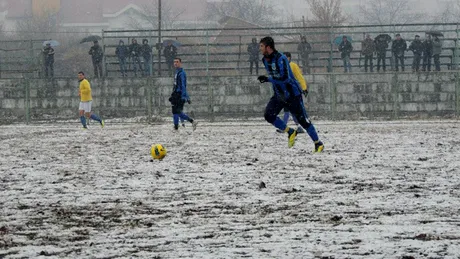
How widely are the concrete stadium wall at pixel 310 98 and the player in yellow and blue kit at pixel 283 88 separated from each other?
13.3 m

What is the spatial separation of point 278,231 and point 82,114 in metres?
20.1

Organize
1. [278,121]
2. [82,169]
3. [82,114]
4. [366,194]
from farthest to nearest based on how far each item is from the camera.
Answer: [82,114]
[278,121]
[82,169]
[366,194]

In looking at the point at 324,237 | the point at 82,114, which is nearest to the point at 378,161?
the point at 324,237

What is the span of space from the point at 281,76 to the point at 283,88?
264 millimetres

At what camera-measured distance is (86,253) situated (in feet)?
18.5

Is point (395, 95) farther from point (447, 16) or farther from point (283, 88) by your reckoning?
point (447, 16)

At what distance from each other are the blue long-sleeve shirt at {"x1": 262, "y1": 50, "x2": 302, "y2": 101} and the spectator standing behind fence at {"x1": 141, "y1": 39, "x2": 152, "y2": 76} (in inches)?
693

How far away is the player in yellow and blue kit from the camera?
14320 millimetres

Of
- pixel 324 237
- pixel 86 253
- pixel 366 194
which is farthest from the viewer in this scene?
pixel 366 194

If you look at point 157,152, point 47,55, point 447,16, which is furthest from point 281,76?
point 447,16

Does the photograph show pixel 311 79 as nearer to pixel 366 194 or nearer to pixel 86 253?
pixel 366 194

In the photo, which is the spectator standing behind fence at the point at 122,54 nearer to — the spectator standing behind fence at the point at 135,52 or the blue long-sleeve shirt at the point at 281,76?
the spectator standing behind fence at the point at 135,52

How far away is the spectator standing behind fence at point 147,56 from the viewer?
3206 cm

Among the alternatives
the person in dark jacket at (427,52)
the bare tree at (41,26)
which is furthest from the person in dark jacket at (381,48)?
the bare tree at (41,26)
